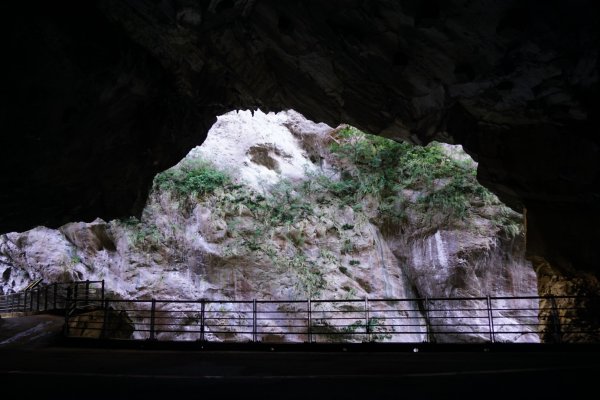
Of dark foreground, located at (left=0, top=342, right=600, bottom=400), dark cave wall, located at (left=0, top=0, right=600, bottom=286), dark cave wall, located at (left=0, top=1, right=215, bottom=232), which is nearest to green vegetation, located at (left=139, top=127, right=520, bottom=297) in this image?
dark cave wall, located at (left=0, top=1, right=215, bottom=232)

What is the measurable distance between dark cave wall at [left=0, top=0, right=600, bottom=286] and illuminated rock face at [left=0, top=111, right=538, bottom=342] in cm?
727

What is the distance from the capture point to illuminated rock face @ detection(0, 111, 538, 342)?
17312 mm

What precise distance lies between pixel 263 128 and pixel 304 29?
15.8m

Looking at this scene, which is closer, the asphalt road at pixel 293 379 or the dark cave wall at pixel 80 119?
the asphalt road at pixel 293 379

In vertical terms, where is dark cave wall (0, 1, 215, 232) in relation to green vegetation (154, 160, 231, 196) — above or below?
below

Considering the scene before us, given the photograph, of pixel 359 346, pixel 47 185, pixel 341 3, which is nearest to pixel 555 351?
pixel 359 346

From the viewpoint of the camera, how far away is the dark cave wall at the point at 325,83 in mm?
6672

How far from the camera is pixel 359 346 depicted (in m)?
8.76

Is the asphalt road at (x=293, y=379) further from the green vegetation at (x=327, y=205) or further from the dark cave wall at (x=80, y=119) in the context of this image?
the green vegetation at (x=327, y=205)

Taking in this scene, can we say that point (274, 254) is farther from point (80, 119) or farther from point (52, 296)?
point (80, 119)

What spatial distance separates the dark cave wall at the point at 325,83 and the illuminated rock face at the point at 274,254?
23.9 ft

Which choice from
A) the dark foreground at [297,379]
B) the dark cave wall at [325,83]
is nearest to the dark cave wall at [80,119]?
the dark cave wall at [325,83]

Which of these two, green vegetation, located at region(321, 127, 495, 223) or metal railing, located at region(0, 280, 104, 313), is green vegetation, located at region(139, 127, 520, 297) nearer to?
green vegetation, located at region(321, 127, 495, 223)

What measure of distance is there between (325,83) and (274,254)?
10393 mm
